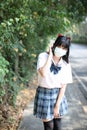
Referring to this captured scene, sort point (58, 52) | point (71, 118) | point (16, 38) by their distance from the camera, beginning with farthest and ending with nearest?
point (16, 38) → point (71, 118) → point (58, 52)

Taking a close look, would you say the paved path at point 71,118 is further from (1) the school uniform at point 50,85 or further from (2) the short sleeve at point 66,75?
(2) the short sleeve at point 66,75

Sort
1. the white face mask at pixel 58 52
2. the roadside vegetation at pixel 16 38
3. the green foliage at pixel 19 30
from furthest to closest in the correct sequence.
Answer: the green foliage at pixel 19 30 → the roadside vegetation at pixel 16 38 → the white face mask at pixel 58 52

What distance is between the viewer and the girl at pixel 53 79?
15.2 ft

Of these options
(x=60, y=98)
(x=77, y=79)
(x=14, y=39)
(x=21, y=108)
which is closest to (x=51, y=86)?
(x=60, y=98)

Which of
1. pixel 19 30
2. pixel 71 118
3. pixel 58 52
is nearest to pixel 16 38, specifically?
pixel 19 30

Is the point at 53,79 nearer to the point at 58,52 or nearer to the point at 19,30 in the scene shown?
the point at 58,52

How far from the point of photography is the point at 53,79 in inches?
183

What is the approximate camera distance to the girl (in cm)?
462

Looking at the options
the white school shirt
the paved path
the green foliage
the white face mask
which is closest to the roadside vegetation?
the green foliage

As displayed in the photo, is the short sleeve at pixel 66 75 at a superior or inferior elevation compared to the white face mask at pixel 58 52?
inferior

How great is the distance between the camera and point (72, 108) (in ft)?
27.1

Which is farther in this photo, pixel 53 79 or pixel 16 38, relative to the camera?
pixel 16 38

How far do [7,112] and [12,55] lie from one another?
152 centimetres

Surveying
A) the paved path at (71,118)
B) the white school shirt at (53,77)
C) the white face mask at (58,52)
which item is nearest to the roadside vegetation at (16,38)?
the paved path at (71,118)
